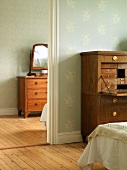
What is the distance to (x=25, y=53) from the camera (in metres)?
7.11

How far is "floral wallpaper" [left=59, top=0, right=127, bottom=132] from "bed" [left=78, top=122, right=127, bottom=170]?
1313mm

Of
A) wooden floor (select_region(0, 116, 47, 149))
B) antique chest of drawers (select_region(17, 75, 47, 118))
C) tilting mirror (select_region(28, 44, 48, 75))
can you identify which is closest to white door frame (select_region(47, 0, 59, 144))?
wooden floor (select_region(0, 116, 47, 149))

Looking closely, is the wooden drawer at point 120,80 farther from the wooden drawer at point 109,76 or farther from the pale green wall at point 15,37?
the pale green wall at point 15,37

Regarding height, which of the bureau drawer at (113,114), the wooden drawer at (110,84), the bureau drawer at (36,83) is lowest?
the bureau drawer at (113,114)

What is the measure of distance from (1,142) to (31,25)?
3281 millimetres

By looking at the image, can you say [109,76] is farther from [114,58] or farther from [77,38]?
[77,38]

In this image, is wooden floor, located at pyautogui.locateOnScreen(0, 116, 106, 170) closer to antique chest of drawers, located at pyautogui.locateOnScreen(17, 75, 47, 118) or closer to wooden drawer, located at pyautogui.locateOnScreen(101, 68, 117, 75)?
wooden drawer, located at pyautogui.locateOnScreen(101, 68, 117, 75)

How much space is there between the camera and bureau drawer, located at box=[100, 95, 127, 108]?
14.2 feet

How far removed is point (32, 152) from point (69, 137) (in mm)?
699

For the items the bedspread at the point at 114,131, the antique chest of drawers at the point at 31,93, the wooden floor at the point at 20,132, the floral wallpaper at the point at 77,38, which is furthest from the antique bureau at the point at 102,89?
the antique chest of drawers at the point at 31,93

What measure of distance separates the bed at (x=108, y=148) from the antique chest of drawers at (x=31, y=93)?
11.6ft

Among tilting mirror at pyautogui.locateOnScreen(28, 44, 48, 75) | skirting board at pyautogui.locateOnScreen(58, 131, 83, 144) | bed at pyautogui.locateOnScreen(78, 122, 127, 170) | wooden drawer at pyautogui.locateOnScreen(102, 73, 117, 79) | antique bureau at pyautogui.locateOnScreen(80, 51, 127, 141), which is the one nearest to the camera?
bed at pyautogui.locateOnScreen(78, 122, 127, 170)

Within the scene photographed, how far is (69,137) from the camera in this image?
4578 millimetres

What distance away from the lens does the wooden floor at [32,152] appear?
3514mm
